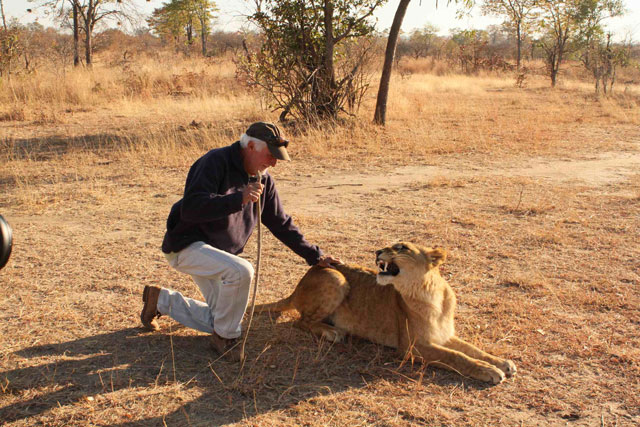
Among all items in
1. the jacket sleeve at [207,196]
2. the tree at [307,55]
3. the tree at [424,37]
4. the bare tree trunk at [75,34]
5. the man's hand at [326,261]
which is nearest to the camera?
the jacket sleeve at [207,196]

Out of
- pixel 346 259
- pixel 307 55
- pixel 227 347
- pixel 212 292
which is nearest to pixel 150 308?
pixel 212 292

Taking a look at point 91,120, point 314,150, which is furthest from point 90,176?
point 91,120

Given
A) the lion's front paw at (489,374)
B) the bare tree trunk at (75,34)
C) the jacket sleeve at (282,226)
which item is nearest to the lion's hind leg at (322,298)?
the jacket sleeve at (282,226)

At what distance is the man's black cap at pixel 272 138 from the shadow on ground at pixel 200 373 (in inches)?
49.1

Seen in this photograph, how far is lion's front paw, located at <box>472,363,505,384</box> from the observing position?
347 cm

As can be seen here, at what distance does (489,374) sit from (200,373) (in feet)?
5.66

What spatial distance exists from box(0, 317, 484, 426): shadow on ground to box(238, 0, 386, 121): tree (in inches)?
356

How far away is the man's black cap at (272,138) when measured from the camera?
11.3 ft

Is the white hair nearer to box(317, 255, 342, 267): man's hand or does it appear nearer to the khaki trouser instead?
the khaki trouser

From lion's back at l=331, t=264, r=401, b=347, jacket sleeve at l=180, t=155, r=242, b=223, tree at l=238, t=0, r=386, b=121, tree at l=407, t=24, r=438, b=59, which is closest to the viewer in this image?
jacket sleeve at l=180, t=155, r=242, b=223

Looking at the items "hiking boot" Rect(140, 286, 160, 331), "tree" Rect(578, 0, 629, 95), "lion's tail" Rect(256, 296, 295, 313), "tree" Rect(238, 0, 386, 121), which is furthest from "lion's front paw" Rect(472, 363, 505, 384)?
"tree" Rect(578, 0, 629, 95)

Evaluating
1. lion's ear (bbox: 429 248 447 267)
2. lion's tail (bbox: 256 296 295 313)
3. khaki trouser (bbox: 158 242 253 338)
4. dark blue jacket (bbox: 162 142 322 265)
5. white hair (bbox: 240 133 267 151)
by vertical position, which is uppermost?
white hair (bbox: 240 133 267 151)

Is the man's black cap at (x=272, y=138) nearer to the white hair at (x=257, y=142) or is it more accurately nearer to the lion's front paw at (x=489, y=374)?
the white hair at (x=257, y=142)

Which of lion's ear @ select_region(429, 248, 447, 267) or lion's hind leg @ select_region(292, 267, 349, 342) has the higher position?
lion's ear @ select_region(429, 248, 447, 267)
